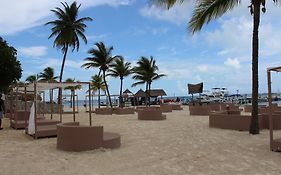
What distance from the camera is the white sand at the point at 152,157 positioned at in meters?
7.04

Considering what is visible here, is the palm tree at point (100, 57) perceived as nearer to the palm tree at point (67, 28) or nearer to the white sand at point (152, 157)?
the palm tree at point (67, 28)

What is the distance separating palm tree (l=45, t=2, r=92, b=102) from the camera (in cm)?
3253

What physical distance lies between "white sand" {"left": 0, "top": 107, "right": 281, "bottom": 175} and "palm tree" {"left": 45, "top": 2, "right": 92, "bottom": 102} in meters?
22.1

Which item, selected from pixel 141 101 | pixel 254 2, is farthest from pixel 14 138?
pixel 141 101

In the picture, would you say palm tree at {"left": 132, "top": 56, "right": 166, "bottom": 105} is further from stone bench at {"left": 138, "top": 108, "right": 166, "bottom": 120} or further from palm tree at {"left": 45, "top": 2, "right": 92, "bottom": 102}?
stone bench at {"left": 138, "top": 108, "right": 166, "bottom": 120}

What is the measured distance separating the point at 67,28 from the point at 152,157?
1039 inches

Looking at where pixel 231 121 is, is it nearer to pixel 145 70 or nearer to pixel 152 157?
pixel 152 157

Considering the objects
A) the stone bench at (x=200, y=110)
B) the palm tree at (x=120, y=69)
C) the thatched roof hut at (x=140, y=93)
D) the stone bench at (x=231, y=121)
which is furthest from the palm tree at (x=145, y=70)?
the stone bench at (x=231, y=121)

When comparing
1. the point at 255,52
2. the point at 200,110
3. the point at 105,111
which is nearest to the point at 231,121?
the point at 255,52

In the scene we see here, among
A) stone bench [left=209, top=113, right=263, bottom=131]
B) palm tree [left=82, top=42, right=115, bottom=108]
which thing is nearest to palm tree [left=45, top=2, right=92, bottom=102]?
palm tree [left=82, top=42, right=115, bottom=108]

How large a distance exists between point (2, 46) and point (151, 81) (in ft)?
72.5

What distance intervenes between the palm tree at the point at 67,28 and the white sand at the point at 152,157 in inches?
871

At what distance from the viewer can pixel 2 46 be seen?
19578 millimetres

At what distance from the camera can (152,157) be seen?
8.38 meters
